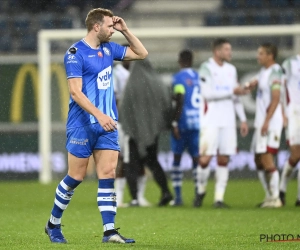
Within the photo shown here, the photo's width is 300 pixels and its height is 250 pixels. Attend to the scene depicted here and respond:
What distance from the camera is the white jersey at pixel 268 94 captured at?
38.9 feet

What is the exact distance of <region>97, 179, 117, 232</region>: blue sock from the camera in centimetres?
740

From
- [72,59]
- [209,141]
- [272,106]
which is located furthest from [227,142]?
[72,59]

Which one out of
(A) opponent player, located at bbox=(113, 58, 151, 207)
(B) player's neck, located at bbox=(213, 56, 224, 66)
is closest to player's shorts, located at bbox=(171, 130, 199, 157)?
(A) opponent player, located at bbox=(113, 58, 151, 207)

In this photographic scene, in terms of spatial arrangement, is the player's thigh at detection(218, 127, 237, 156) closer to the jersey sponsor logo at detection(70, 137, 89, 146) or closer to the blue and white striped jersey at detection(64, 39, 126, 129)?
the blue and white striped jersey at detection(64, 39, 126, 129)

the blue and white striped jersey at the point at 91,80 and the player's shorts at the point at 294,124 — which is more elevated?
the blue and white striped jersey at the point at 91,80

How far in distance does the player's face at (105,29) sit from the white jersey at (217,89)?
4466 mm

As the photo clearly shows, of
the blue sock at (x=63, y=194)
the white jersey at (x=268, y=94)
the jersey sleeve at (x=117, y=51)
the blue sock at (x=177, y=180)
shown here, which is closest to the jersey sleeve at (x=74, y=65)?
the jersey sleeve at (x=117, y=51)

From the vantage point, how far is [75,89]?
734 cm

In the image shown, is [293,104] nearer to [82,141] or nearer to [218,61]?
[218,61]

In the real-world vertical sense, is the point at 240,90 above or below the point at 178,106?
above

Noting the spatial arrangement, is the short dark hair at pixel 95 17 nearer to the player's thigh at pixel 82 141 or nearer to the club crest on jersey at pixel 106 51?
the club crest on jersey at pixel 106 51

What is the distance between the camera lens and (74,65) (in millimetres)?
7410

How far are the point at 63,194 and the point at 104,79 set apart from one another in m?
1.03

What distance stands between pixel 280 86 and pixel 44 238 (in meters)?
4.77
